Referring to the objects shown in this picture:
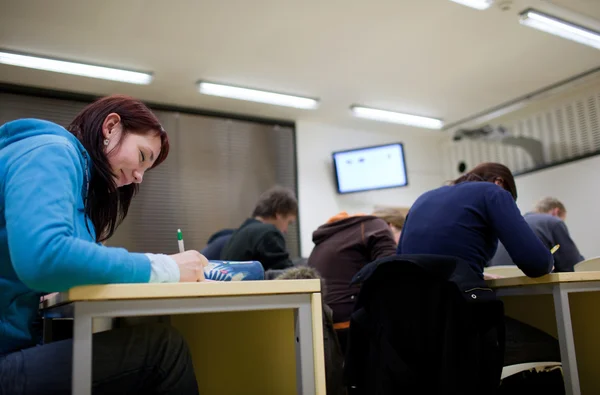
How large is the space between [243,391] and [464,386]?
615 millimetres

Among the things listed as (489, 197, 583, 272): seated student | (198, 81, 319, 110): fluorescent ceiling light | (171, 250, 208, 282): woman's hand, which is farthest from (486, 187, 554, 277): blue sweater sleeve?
(198, 81, 319, 110): fluorescent ceiling light

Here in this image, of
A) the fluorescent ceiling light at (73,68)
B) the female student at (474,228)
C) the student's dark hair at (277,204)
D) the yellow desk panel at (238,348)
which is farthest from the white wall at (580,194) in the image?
the yellow desk panel at (238,348)

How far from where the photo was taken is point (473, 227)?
6.09ft

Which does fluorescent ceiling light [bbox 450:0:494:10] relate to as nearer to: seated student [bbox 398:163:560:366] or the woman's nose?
seated student [bbox 398:163:560:366]

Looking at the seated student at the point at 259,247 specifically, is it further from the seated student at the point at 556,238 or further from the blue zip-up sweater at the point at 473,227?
the seated student at the point at 556,238

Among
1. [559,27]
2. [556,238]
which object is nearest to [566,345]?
[556,238]

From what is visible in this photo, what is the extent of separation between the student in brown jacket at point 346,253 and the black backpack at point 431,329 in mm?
940

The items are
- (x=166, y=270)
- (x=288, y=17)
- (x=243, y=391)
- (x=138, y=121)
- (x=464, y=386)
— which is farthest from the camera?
(x=288, y=17)

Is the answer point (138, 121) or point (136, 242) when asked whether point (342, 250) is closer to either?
Answer: point (138, 121)

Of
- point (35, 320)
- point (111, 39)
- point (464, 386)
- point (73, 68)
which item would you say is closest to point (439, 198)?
point (464, 386)

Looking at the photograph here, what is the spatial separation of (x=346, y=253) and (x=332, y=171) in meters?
3.12

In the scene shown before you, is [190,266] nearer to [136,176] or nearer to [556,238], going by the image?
[136,176]

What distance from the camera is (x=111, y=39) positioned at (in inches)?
147

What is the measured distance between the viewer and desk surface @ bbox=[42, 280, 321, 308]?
0.96 m
